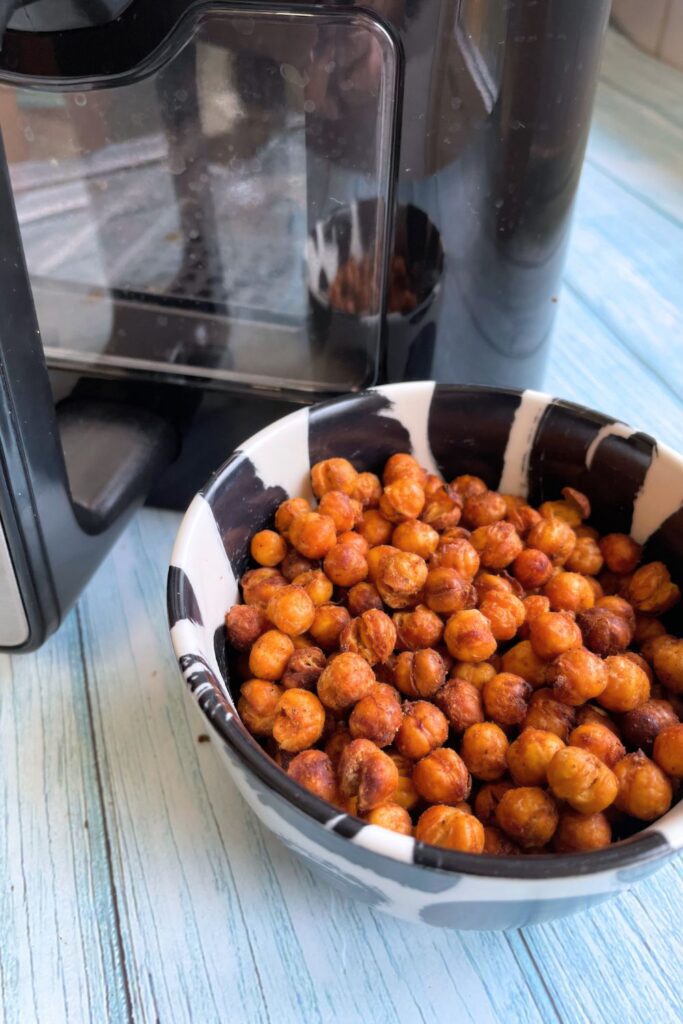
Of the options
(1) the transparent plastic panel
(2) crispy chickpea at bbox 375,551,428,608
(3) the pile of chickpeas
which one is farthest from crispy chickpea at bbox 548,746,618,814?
(1) the transparent plastic panel

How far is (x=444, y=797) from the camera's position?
350 mm

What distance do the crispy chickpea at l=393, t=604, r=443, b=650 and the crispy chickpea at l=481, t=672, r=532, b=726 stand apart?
0.03 m

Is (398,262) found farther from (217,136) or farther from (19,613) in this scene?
(19,613)

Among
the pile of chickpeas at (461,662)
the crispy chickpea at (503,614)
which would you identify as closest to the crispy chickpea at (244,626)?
the pile of chickpeas at (461,662)

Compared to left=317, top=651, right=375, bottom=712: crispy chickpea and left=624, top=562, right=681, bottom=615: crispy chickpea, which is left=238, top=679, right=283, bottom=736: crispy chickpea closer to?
left=317, top=651, right=375, bottom=712: crispy chickpea

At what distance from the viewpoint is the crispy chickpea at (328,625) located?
0.41m

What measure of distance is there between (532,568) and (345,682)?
0.12 m

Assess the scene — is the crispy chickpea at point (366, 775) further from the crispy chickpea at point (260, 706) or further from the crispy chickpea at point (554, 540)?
the crispy chickpea at point (554, 540)

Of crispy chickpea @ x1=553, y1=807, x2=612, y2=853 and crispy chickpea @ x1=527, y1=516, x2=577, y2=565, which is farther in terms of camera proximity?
crispy chickpea @ x1=527, y1=516, x2=577, y2=565

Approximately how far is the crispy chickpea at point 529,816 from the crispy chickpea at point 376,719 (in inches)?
2.1

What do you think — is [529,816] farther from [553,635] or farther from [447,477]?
[447,477]

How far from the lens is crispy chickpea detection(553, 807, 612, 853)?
34 centimetres

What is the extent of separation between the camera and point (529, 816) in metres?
0.34

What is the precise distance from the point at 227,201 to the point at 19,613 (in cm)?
25
